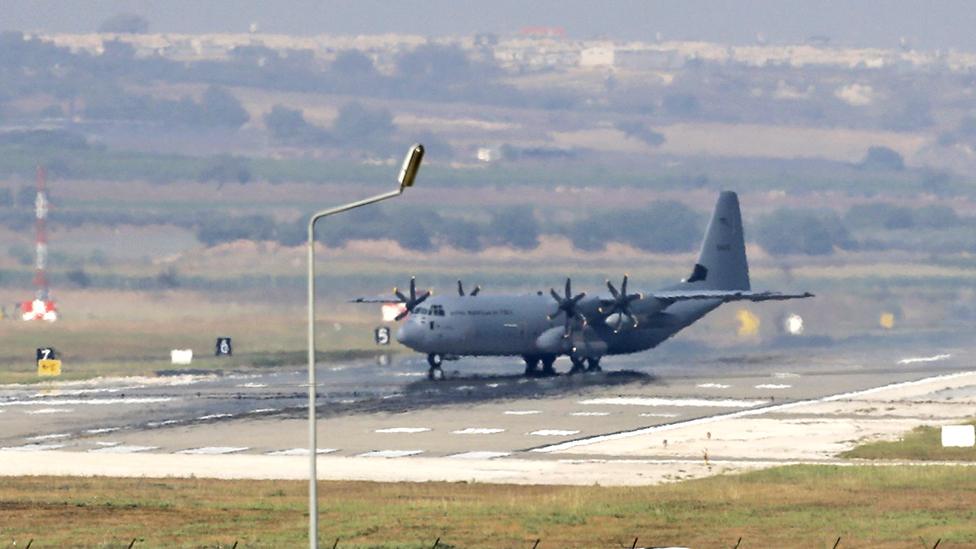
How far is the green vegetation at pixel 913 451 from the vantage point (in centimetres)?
7638

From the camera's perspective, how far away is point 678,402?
100188 millimetres

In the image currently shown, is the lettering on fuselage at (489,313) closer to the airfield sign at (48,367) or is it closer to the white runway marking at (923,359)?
the airfield sign at (48,367)

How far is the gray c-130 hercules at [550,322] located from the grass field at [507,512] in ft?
152

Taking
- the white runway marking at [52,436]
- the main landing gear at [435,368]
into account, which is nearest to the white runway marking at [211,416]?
the white runway marking at [52,436]

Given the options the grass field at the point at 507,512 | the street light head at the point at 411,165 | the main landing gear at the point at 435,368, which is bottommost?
the grass field at the point at 507,512

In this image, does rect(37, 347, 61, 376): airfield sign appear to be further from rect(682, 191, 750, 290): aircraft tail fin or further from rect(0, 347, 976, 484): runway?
rect(682, 191, 750, 290): aircraft tail fin

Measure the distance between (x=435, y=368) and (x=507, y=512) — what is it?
199ft

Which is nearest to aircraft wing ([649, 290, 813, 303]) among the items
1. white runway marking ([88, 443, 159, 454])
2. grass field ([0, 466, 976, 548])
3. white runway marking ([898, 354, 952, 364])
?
white runway marking ([898, 354, 952, 364])

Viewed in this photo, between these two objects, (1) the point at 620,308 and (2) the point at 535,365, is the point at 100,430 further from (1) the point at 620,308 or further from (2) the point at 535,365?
(2) the point at 535,365

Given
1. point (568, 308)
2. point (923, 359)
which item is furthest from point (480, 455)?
point (923, 359)

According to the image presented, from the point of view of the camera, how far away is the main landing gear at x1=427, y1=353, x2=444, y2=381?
11719cm

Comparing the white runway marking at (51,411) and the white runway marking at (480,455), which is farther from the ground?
the white runway marking at (51,411)

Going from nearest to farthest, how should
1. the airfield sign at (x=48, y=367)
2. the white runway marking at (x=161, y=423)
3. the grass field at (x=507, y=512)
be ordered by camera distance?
1. the grass field at (x=507, y=512)
2. the white runway marking at (x=161, y=423)
3. the airfield sign at (x=48, y=367)

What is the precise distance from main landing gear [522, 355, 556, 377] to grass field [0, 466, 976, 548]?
165 ft
